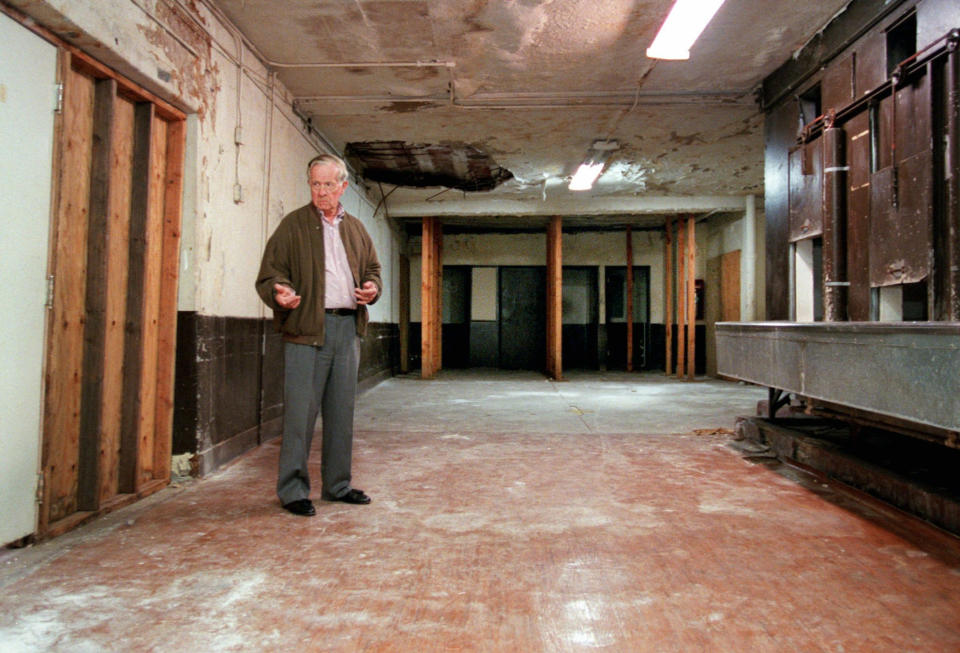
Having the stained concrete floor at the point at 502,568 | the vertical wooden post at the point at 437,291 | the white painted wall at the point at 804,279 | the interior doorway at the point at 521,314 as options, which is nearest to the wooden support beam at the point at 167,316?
the stained concrete floor at the point at 502,568

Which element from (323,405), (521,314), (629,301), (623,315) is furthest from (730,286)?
(323,405)

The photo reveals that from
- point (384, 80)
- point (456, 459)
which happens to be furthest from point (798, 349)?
point (384, 80)

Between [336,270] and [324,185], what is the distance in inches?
13.3

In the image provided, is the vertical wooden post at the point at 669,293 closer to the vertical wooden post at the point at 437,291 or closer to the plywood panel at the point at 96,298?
the vertical wooden post at the point at 437,291

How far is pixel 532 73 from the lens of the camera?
4.00 m

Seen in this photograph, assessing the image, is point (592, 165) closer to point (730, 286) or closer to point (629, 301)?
point (730, 286)

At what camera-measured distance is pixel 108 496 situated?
94.0 inches

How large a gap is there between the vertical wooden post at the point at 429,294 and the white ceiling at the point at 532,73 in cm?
234

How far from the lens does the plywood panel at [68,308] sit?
2.02 meters

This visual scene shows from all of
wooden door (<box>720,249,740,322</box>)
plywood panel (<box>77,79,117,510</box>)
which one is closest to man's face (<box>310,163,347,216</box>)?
plywood panel (<box>77,79,117,510</box>)

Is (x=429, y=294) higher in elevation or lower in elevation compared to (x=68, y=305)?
higher

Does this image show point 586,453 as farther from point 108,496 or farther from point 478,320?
point 478,320

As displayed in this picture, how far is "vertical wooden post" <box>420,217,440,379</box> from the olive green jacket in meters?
5.96

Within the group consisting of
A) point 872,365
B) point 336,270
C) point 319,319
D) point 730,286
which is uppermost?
point 730,286
